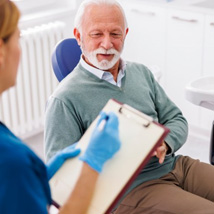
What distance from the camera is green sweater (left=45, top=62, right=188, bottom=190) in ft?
6.04

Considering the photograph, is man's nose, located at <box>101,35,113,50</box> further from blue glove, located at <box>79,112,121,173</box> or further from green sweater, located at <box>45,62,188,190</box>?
blue glove, located at <box>79,112,121,173</box>

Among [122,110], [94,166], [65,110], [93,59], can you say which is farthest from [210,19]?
[94,166]

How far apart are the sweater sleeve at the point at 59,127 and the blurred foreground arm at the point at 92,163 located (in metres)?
0.54

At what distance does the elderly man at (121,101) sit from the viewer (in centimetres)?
183

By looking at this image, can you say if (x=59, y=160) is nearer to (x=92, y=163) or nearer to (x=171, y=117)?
(x=92, y=163)

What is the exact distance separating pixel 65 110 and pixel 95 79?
0.21 meters

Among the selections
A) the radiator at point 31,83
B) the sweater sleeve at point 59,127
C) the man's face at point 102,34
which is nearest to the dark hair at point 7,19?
the sweater sleeve at point 59,127

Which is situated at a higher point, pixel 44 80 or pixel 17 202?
pixel 17 202

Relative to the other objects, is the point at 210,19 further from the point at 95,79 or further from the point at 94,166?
the point at 94,166

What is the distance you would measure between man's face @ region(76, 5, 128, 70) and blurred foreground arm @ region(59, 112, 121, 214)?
741mm

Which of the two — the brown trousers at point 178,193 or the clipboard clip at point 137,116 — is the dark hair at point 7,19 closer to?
the clipboard clip at point 137,116

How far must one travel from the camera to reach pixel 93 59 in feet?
6.56

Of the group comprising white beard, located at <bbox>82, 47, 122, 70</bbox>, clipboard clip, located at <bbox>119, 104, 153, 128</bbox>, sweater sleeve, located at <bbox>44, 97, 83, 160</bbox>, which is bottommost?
sweater sleeve, located at <bbox>44, 97, 83, 160</bbox>

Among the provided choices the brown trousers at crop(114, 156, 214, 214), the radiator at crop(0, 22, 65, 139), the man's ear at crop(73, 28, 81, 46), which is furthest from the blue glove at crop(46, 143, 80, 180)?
the radiator at crop(0, 22, 65, 139)
